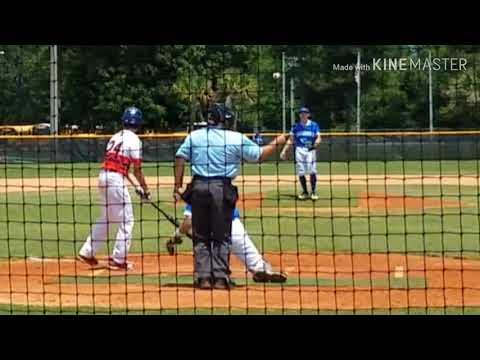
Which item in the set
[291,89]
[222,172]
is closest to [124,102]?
[291,89]

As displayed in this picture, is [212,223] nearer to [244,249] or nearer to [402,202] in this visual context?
[244,249]

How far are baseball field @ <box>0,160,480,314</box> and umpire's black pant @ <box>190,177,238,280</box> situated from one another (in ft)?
0.84

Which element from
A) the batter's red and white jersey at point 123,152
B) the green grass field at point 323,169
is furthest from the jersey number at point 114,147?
the green grass field at point 323,169

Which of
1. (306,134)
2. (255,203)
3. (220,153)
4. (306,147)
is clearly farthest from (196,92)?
(220,153)

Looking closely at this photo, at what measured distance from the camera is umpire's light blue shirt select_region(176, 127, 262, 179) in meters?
8.88

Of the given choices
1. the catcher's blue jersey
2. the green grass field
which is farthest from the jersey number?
the green grass field

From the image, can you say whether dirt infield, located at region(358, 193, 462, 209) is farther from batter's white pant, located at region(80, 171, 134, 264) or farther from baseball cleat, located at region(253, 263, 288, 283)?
baseball cleat, located at region(253, 263, 288, 283)

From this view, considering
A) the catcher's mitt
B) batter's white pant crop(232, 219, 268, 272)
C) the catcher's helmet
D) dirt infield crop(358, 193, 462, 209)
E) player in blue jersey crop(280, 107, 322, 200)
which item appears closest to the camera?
the catcher's helmet

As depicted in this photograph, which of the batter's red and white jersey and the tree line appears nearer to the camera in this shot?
the batter's red and white jersey

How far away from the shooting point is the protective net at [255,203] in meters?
8.95

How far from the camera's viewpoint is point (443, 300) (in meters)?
8.56
